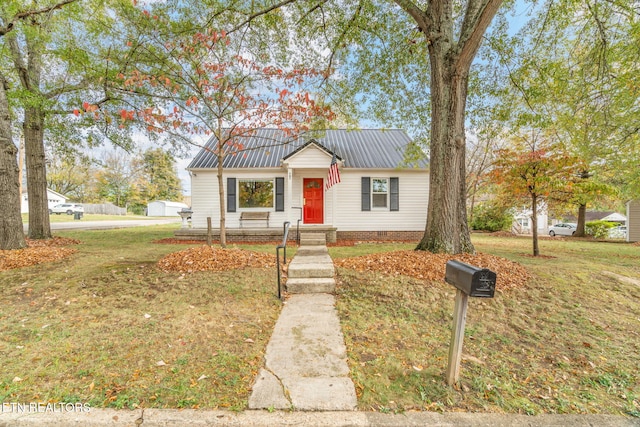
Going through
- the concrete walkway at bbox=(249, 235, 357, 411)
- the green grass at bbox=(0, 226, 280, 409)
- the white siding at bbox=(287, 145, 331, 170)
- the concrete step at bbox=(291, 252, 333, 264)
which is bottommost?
the concrete walkway at bbox=(249, 235, 357, 411)

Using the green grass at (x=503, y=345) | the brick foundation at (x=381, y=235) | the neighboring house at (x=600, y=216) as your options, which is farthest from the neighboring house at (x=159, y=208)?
the neighboring house at (x=600, y=216)

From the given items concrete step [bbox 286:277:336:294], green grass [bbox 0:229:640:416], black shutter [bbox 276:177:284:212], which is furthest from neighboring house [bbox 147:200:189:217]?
concrete step [bbox 286:277:336:294]

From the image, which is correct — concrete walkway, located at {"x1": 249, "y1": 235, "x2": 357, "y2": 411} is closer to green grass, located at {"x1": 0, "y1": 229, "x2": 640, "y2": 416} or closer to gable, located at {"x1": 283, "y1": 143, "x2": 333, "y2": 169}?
green grass, located at {"x1": 0, "y1": 229, "x2": 640, "y2": 416}

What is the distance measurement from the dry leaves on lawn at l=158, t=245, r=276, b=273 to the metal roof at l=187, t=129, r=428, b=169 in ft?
18.4

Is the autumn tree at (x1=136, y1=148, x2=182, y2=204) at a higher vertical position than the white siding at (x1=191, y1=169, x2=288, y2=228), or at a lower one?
higher

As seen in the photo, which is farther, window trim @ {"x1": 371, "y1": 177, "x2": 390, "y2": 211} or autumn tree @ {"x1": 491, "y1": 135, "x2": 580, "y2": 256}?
window trim @ {"x1": 371, "y1": 177, "x2": 390, "y2": 211}

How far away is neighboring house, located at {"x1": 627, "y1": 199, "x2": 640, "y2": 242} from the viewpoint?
15.3 meters

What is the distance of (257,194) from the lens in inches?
456

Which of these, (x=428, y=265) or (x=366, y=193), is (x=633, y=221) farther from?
(x=428, y=265)

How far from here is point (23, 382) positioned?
223cm

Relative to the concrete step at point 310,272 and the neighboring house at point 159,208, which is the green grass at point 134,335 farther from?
the neighboring house at point 159,208

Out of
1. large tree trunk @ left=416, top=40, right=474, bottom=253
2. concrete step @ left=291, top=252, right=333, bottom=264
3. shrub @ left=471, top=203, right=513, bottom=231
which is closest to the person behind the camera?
large tree trunk @ left=416, top=40, right=474, bottom=253

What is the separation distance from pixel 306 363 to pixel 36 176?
1158cm

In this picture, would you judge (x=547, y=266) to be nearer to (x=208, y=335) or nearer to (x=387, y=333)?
(x=387, y=333)
